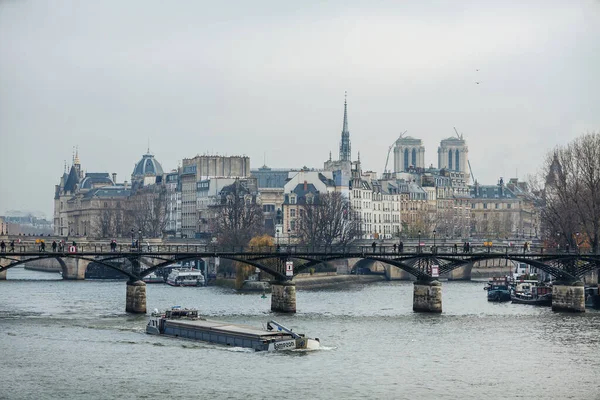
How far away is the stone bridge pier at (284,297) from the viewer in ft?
331

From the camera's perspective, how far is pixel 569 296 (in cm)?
10419

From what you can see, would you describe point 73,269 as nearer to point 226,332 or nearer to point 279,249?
point 279,249

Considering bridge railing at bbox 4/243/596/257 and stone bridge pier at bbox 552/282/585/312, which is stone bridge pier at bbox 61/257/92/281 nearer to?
bridge railing at bbox 4/243/596/257

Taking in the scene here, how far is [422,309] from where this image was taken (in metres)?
103

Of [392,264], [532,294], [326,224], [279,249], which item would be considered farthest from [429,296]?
[326,224]

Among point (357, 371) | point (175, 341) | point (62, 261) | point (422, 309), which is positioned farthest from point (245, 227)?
point (357, 371)

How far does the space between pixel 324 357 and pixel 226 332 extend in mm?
7906

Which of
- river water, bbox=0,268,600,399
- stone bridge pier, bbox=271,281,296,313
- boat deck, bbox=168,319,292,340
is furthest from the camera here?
stone bridge pier, bbox=271,281,296,313

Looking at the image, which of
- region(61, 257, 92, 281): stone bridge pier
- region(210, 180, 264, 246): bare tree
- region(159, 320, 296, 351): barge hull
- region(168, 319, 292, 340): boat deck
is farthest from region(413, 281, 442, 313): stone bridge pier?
region(61, 257, 92, 281): stone bridge pier

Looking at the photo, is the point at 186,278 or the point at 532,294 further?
the point at 186,278

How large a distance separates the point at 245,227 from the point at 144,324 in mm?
73551

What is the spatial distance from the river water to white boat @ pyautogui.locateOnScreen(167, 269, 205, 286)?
35522 mm

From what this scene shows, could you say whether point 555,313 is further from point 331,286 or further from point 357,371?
point 331,286

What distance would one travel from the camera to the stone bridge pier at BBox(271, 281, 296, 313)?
331 ft
